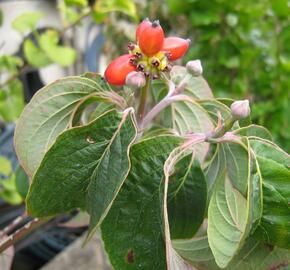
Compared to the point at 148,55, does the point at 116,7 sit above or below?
below

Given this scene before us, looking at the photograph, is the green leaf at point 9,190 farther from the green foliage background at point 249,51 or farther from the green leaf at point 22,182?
the green foliage background at point 249,51

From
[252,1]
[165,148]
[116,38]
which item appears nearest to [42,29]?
[116,38]

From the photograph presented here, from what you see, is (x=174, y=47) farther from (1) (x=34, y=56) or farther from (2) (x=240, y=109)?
(1) (x=34, y=56)

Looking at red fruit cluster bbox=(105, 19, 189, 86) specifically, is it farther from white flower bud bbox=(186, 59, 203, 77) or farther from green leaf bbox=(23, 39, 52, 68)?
green leaf bbox=(23, 39, 52, 68)

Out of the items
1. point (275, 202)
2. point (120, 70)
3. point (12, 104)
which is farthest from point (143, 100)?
point (12, 104)

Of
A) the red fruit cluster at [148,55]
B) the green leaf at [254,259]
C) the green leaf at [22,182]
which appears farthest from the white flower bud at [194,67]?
the green leaf at [22,182]

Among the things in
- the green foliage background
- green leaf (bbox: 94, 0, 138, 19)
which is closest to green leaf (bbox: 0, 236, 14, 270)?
green leaf (bbox: 94, 0, 138, 19)
